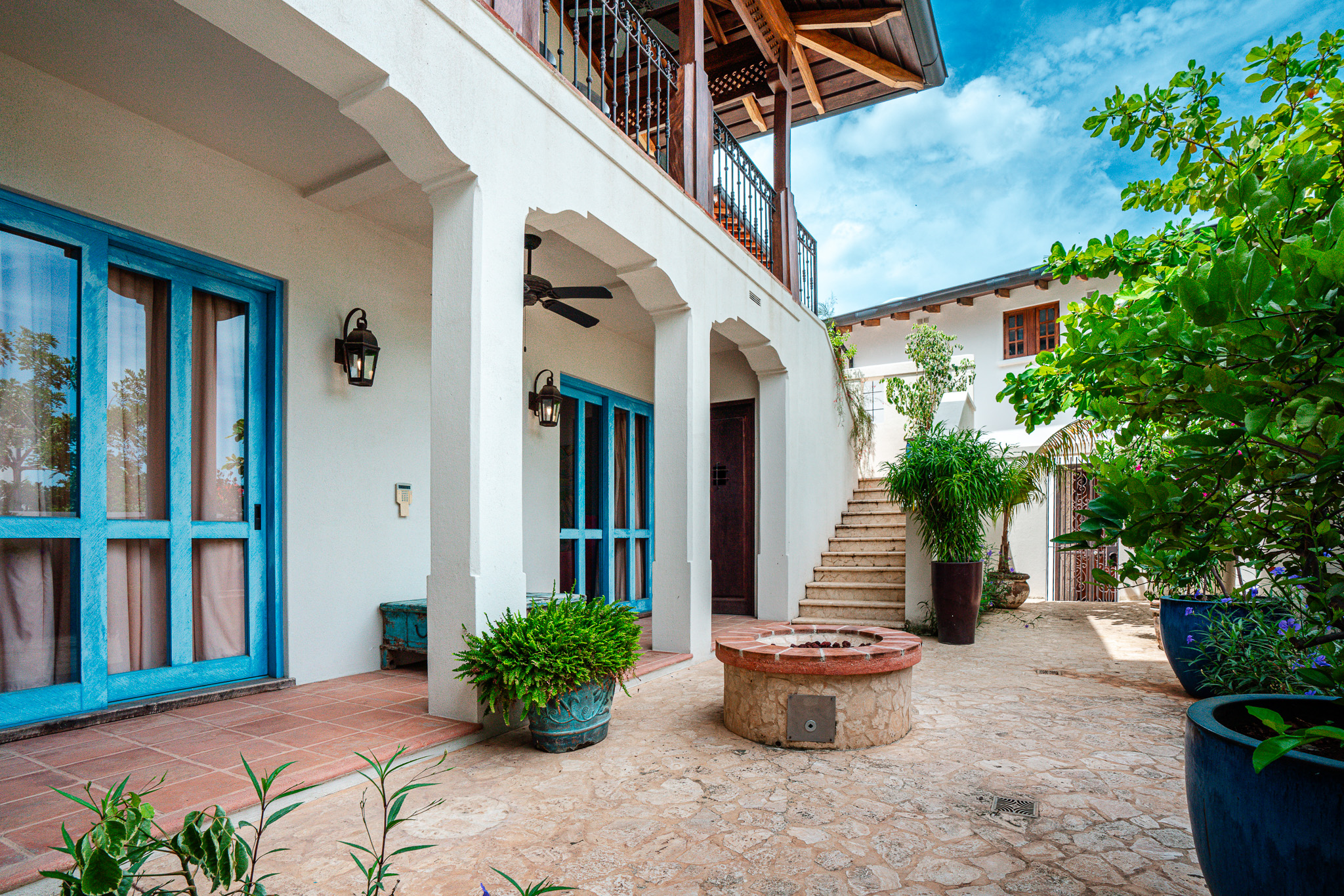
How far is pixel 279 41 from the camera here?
2.87m

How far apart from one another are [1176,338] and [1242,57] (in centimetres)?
208

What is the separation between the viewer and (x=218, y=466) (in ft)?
14.0

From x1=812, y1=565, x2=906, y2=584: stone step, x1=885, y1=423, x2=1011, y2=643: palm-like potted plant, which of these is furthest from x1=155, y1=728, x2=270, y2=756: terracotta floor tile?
x1=812, y1=565, x2=906, y2=584: stone step

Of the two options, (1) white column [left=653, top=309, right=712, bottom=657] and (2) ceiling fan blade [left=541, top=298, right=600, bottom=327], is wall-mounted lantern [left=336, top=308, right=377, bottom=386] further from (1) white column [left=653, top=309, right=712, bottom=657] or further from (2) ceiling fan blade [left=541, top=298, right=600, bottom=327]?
(1) white column [left=653, top=309, right=712, bottom=657]

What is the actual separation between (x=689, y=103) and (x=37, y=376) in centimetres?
470

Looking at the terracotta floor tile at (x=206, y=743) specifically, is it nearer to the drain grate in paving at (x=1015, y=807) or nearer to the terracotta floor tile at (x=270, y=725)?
the terracotta floor tile at (x=270, y=725)

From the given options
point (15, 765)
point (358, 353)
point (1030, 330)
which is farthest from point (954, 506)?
point (1030, 330)

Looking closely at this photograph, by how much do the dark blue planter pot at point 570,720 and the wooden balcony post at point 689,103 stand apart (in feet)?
13.2

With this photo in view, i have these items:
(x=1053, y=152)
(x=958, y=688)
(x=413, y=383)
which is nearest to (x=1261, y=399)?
(x=958, y=688)

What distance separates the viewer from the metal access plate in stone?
353 centimetres

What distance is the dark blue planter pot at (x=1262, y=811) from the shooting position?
1.40 metres

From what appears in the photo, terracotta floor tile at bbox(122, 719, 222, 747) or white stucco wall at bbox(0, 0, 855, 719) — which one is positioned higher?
white stucco wall at bbox(0, 0, 855, 719)

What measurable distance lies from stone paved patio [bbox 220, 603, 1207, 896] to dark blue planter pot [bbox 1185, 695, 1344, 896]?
2.18ft

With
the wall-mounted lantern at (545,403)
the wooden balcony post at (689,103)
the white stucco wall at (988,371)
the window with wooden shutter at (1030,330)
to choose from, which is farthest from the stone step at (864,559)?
the window with wooden shutter at (1030,330)
